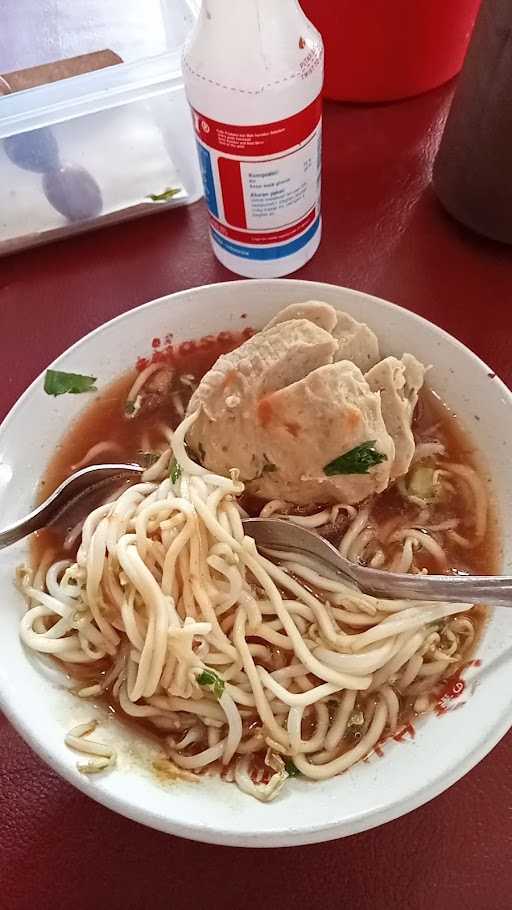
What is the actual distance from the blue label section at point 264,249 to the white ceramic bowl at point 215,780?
0.68 ft

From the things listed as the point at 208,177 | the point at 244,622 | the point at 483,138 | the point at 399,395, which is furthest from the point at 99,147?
the point at 244,622

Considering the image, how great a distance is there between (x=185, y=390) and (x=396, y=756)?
60 cm

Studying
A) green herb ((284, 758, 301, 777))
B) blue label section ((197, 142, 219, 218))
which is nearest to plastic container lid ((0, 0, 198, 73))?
blue label section ((197, 142, 219, 218))

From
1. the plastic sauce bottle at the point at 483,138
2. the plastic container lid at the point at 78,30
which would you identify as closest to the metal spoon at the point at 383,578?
the plastic sauce bottle at the point at 483,138

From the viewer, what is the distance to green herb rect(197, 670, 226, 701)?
85cm

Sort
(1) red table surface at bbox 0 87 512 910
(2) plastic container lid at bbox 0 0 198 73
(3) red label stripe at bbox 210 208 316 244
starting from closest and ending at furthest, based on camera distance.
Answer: (1) red table surface at bbox 0 87 512 910, (3) red label stripe at bbox 210 208 316 244, (2) plastic container lid at bbox 0 0 198 73

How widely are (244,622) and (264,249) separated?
2.08ft

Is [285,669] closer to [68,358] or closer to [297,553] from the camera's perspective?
[297,553]

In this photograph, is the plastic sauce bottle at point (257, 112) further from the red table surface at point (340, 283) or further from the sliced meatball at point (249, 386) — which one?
the sliced meatball at point (249, 386)

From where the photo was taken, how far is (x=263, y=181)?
1104 millimetres

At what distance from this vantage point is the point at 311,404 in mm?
886

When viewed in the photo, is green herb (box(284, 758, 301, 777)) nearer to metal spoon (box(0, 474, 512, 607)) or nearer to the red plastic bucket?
metal spoon (box(0, 474, 512, 607))

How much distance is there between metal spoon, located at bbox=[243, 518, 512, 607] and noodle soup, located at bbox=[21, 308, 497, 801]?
0.9 inches

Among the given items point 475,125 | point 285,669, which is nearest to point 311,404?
point 285,669
